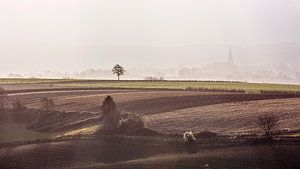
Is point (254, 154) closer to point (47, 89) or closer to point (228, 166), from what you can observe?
point (228, 166)

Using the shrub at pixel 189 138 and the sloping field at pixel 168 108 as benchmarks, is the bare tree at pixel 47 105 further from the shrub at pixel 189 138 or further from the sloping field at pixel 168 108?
the shrub at pixel 189 138

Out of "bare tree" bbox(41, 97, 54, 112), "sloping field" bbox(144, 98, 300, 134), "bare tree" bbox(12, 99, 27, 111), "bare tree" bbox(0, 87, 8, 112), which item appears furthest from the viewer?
"bare tree" bbox(0, 87, 8, 112)

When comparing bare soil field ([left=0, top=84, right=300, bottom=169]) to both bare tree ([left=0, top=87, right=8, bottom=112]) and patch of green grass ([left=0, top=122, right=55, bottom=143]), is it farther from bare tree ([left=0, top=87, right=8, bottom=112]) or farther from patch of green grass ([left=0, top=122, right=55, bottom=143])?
bare tree ([left=0, top=87, right=8, bottom=112])

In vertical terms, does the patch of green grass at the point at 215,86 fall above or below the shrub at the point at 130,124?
above

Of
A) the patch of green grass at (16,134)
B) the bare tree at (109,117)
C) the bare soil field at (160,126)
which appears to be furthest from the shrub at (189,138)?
the patch of green grass at (16,134)

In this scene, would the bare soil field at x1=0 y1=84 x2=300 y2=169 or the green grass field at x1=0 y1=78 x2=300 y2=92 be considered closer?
the bare soil field at x1=0 y1=84 x2=300 y2=169

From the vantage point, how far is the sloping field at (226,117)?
236 feet

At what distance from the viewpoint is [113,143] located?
68812mm

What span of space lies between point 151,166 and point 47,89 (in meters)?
77.0

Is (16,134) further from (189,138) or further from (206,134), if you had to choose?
(206,134)

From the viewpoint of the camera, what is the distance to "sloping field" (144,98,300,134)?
7200 cm

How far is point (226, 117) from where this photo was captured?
7788 cm

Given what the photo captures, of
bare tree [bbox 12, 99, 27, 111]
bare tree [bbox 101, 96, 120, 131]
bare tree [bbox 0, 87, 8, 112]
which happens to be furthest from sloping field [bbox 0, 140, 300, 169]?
bare tree [bbox 0, 87, 8, 112]

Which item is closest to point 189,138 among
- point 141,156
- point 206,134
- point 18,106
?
point 206,134
